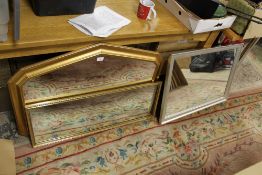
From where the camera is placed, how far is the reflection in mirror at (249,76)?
2.07 metres

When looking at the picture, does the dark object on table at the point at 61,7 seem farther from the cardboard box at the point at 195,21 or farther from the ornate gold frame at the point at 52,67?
the cardboard box at the point at 195,21

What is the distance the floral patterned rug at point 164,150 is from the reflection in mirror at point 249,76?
0.25 metres

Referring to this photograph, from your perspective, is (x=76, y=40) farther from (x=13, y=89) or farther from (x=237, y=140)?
(x=237, y=140)

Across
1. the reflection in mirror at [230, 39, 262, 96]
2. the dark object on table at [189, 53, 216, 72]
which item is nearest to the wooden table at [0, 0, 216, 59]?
the dark object on table at [189, 53, 216, 72]

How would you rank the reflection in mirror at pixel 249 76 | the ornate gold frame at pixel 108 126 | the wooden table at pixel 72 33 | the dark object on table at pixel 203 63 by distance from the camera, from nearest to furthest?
the wooden table at pixel 72 33 → the ornate gold frame at pixel 108 126 → the dark object on table at pixel 203 63 → the reflection in mirror at pixel 249 76

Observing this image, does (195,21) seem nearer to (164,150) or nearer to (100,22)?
(100,22)

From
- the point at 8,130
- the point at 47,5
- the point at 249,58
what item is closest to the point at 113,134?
the point at 8,130

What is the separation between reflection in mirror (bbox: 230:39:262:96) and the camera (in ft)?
6.79

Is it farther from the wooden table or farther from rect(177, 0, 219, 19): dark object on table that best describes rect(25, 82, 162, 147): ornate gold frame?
rect(177, 0, 219, 19): dark object on table

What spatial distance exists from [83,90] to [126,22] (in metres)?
0.41

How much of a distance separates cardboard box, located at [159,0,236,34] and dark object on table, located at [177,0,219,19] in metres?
0.04

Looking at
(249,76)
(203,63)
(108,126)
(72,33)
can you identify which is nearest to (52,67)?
(72,33)

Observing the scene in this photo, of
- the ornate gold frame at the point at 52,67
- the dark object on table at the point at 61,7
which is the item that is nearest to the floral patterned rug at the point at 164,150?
the ornate gold frame at the point at 52,67

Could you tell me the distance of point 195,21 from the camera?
133cm
